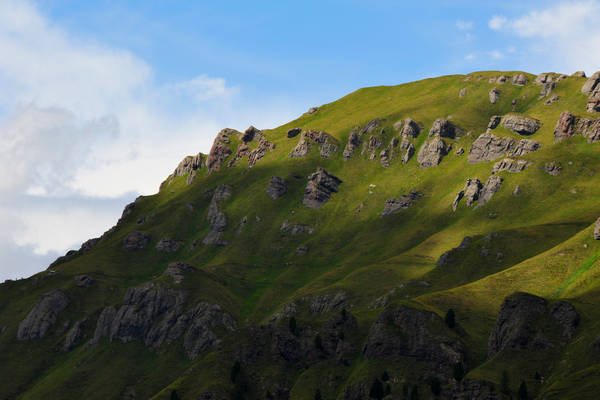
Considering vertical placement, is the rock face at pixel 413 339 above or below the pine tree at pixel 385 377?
above

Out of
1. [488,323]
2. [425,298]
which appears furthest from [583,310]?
[425,298]

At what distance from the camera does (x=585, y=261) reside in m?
183

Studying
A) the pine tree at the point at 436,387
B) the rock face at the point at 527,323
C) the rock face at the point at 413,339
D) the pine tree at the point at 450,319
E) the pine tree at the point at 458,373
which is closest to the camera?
the pine tree at the point at 436,387

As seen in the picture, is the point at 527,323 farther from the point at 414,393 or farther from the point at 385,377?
the point at 385,377

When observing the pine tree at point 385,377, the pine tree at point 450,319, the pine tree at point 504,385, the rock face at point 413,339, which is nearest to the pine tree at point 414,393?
the pine tree at point 385,377

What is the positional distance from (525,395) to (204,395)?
89542mm

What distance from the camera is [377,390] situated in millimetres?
153250

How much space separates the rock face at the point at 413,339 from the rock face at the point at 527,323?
11.2m

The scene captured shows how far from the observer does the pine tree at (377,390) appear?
153 meters

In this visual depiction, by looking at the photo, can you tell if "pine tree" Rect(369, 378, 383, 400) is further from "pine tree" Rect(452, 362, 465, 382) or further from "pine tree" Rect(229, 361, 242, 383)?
"pine tree" Rect(229, 361, 242, 383)

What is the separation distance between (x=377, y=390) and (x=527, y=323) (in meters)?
41.2

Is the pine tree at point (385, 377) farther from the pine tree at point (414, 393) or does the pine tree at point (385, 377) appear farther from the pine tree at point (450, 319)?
the pine tree at point (450, 319)

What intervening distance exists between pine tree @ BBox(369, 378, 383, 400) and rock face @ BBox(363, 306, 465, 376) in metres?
16.1

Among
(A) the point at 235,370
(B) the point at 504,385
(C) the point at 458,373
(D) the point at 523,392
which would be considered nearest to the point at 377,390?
(C) the point at 458,373
